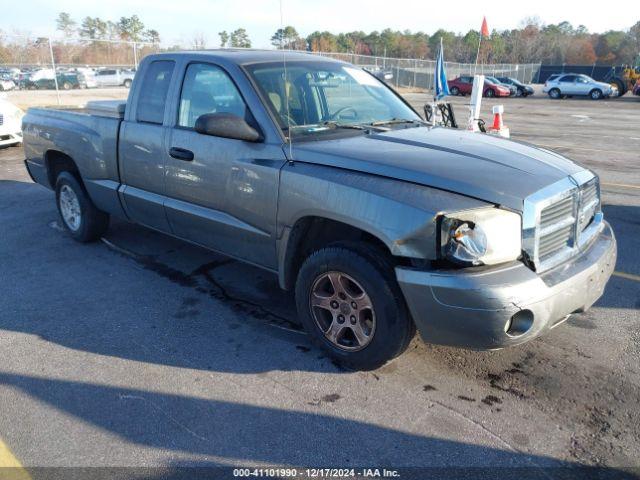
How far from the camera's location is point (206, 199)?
4.09 meters

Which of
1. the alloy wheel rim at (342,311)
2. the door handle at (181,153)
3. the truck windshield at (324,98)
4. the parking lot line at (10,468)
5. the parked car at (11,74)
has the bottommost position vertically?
the parking lot line at (10,468)

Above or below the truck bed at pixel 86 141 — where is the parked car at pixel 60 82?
above

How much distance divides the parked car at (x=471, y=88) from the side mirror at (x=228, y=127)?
119 feet

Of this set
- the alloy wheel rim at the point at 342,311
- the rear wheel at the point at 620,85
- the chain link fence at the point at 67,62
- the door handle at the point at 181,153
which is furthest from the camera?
the rear wheel at the point at 620,85

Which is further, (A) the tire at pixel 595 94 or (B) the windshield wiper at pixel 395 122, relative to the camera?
(A) the tire at pixel 595 94

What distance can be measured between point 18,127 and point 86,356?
10.1 meters

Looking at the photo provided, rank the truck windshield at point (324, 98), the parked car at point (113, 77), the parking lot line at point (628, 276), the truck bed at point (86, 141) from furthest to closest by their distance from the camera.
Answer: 1. the parked car at point (113, 77)
2. the truck bed at point (86, 141)
3. the parking lot line at point (628, 276)
4. the truck windshield at point (324, 98)

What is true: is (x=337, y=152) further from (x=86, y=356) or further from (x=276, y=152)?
(x=86, y=356)

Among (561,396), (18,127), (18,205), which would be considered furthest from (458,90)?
(561,396)

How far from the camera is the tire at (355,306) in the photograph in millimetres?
3072

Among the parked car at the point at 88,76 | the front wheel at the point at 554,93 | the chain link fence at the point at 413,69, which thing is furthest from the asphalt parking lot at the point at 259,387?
the front wheel at the point at 554,93

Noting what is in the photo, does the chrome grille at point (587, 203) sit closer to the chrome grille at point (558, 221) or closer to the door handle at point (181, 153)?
the chrome grille at point (558, 221)

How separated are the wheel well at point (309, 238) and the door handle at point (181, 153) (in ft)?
3.83

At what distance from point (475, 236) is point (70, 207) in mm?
4782
